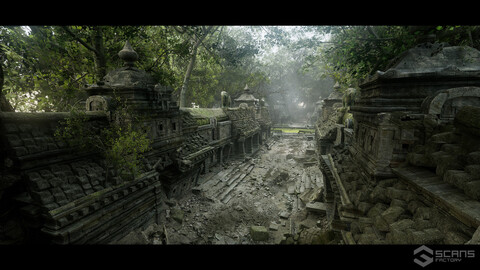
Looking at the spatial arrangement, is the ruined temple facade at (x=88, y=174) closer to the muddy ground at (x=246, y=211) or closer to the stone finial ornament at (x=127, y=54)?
the stone finial ornament at (x=127, y=54)

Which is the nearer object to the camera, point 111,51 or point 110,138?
point 110,138

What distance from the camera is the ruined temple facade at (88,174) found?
488cm

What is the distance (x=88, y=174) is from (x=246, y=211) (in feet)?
24.6

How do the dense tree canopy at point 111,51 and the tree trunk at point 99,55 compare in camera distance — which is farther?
the tree trunk at point 99,55

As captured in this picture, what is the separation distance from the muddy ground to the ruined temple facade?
964 millimetres

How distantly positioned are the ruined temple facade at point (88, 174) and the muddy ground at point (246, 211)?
38.0 inches

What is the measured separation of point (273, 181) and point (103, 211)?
11177 millimetres

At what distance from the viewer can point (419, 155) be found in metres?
4.11
